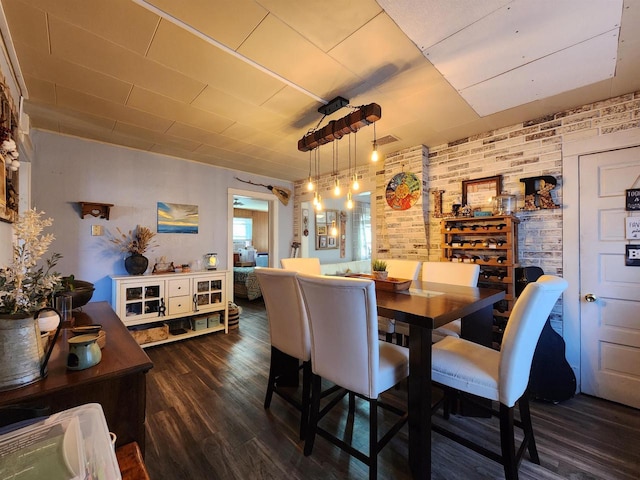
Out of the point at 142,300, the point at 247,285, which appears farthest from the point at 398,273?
the point at 247,285

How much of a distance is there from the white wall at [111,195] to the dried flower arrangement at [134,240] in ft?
0.21

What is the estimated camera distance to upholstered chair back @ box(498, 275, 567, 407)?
1373mm

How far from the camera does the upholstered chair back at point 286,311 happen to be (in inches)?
74.0

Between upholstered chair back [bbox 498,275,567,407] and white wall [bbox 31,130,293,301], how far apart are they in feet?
12.8

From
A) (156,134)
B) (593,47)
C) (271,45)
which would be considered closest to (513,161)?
(593,47)

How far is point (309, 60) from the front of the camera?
1.88m

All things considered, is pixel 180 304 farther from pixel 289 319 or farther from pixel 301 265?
pixel 289 319

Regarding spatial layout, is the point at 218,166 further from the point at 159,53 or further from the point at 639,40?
the point at 639,40

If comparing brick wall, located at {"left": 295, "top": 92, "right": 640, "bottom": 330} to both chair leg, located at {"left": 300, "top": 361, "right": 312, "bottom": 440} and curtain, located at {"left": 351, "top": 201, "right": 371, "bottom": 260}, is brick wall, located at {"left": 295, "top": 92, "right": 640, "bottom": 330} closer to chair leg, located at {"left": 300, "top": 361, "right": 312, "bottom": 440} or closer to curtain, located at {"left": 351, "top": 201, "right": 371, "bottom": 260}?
chair leg, located at {"left": 300, "top": 361, "right": 312, "bottom": 440}

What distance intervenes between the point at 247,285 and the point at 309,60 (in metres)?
4.55

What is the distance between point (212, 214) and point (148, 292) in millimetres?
1442

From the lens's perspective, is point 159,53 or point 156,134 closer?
point 159,53

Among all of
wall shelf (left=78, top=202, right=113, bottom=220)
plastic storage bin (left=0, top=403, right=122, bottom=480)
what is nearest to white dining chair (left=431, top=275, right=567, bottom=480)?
plastic storage bin (left=0, top=403, right=122, bottom=480)

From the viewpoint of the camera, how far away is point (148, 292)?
3424 millimetres
